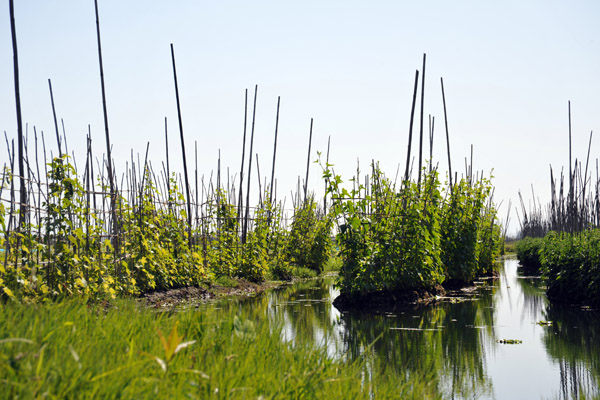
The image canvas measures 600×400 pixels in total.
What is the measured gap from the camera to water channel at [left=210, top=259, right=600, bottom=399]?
618 cm

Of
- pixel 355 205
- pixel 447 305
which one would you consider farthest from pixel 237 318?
pixel 447 305

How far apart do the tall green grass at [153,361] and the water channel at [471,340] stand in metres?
0.46

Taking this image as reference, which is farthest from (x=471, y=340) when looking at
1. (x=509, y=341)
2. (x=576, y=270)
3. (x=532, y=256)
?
(x=532, y=256)

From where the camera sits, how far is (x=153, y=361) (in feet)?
11.1

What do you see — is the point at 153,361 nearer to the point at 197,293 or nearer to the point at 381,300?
the point at 381,300

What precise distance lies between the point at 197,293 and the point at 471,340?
6.08 metres

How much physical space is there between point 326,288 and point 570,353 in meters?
9.01

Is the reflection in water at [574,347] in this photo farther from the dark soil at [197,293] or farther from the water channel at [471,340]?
the dark soil at [197,293]

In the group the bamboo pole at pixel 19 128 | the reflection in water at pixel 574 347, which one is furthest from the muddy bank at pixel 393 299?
the bamboo pole at pixel 19 128

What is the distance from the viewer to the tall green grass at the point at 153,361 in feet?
9.41

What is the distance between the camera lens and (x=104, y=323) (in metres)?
4.27

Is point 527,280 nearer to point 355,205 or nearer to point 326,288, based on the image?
point 326,288

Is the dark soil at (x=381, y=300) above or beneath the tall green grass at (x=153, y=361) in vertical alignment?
beneath

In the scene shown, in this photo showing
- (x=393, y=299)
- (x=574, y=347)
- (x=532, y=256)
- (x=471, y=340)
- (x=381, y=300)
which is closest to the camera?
(x=574, y=347)
